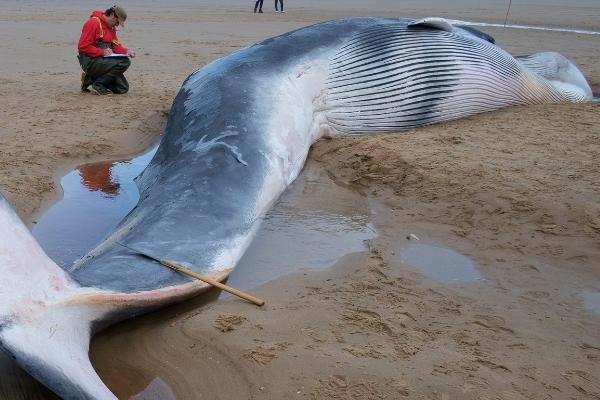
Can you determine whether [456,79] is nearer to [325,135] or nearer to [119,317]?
[325,135]

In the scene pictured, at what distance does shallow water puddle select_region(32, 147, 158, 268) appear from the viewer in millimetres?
5328

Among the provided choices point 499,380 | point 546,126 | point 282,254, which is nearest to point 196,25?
point 546,126

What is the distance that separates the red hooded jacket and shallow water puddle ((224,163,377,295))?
17.9 feet

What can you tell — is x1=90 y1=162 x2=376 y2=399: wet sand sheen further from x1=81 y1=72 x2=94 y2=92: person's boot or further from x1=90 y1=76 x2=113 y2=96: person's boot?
x1=81 y1=72 x2=94 y2=92: person's boot

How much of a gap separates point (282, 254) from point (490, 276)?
158cm

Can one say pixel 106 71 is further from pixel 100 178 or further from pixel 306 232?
pixel 306 232

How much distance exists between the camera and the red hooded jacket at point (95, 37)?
10383 mm

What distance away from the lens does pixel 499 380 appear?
343 cm

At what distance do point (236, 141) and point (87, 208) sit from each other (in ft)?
5.44

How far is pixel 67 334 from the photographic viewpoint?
3141mm

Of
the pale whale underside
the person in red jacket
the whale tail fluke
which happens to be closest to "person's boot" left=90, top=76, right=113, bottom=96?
the person in red jacket

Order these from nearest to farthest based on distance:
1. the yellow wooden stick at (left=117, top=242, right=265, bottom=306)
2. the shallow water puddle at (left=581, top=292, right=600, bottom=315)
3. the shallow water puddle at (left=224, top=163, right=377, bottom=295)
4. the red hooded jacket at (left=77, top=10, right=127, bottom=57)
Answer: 1. the yellow wooden stick at (left=117, top=242, right=265, bottom=306)
2. the shallow water puddle at (left=581, top=292, right=600, bottom=315)
3. the shallow water puddle at (left=224, top=163, right=377, bottom=295)
4. the red hooded jacket at (left=77, top=10, right=127, bottom=57)

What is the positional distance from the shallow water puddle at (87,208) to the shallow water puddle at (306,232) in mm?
1370

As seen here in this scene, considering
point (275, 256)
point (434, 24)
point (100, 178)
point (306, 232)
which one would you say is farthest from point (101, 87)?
point (275, 256)
